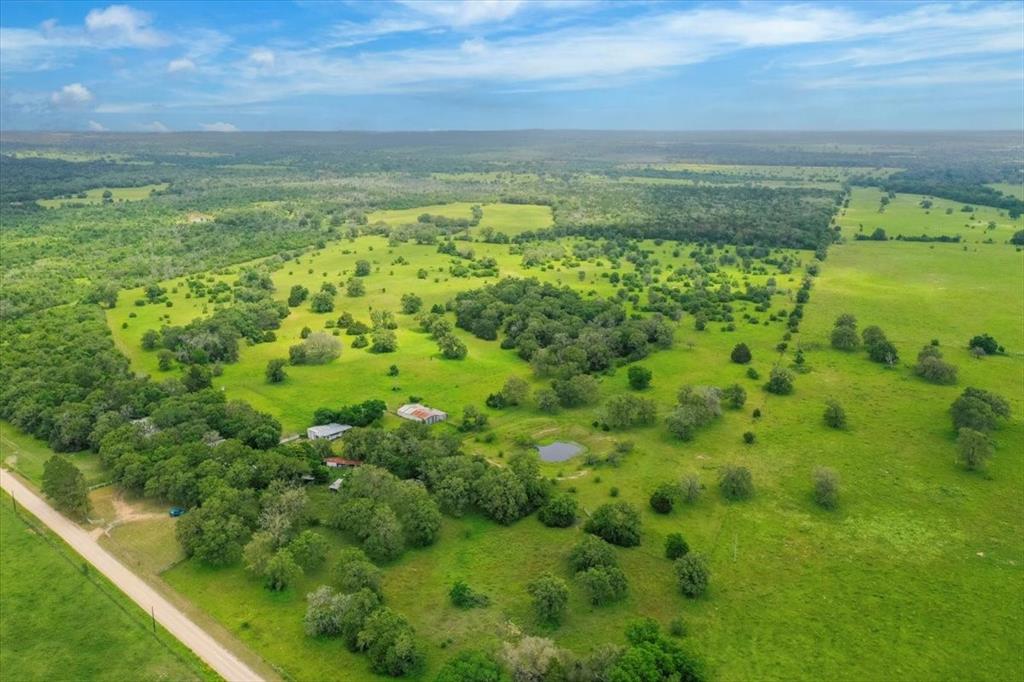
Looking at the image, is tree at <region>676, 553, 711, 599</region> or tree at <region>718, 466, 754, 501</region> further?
tree at <region>718, 466, 754, 501</region>

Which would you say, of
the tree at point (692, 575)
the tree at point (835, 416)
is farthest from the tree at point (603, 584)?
the tree at point (835, 416)

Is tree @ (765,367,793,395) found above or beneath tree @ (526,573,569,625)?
above

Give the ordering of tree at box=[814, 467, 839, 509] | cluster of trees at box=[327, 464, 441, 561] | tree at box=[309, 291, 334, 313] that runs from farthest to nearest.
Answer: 1. tree at box=[309, 291, 334, 313]
2. tree at box=[814, 467, 839, 509]
3. cluster of trees at box=[327, 464, 441, 561]

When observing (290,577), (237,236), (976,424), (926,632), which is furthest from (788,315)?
(237,236)

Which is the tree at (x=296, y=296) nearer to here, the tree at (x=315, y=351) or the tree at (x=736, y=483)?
the tree at (x=315, y=351)

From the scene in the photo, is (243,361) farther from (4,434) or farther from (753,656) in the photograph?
(753,656)

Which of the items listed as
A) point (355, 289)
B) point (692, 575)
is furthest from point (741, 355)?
point (355, 289)

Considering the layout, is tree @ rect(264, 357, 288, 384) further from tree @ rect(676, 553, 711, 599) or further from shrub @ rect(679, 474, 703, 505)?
tree @ rect(676, 553, 711, 599)

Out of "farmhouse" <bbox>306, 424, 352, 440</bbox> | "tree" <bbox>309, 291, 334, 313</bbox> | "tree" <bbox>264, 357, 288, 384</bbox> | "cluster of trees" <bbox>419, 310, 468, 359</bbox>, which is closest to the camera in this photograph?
"farmhouse" <bbox>306, 424, 352, 440</bbox>

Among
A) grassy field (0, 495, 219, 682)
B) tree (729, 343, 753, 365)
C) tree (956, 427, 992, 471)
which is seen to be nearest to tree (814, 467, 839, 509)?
tree (956, 427, 992, 471)
